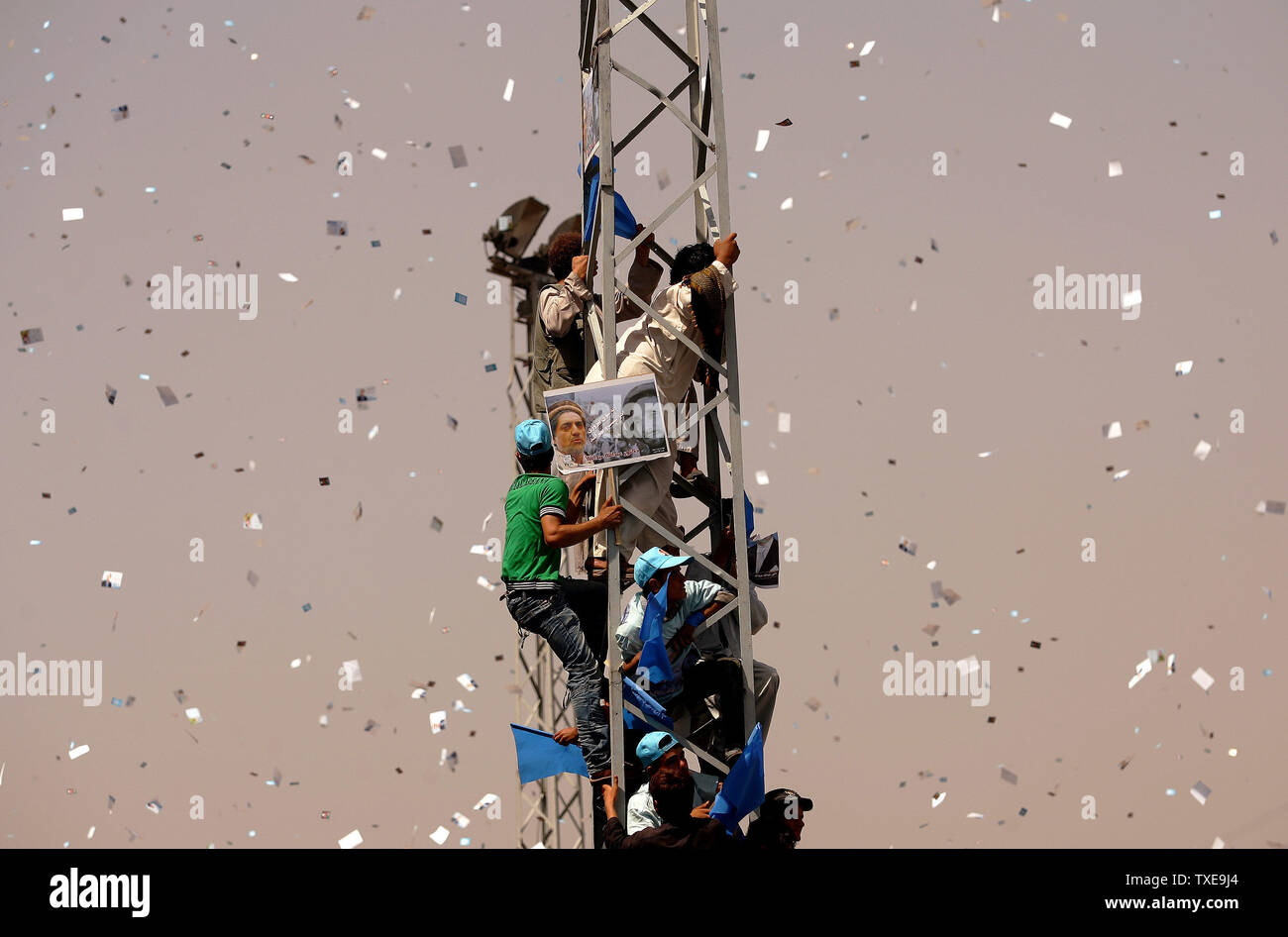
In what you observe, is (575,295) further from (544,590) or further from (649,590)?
(649,590)

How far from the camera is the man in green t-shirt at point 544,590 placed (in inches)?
259

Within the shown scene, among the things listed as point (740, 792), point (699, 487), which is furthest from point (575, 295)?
point (740, 792)

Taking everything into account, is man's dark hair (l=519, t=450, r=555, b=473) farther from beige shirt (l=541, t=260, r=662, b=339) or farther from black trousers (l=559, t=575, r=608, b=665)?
beige shirt (l=541, t=260, r=662, b=339)

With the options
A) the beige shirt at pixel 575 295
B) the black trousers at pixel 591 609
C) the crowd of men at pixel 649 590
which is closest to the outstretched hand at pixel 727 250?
the crowd of men at pixel 649 590

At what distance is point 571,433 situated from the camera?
21.2ft

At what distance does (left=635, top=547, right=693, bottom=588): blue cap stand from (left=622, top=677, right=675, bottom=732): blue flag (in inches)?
20.7

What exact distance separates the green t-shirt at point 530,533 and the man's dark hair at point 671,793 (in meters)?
1.39

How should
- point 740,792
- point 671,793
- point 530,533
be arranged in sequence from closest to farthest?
point 671,793 → point 740,792 → point 530,533

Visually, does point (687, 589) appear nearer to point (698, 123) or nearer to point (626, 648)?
point (626, 648)

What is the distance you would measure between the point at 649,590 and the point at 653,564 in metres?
0.13

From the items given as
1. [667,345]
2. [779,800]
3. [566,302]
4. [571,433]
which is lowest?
[779,800]

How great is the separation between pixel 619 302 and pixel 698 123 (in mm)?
1089
